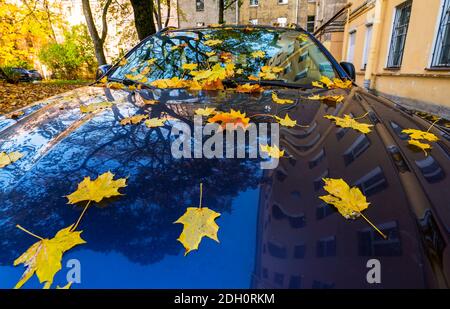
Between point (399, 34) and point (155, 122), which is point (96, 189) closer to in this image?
point (155, 122)

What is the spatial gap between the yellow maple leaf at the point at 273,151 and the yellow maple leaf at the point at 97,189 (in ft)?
1.60

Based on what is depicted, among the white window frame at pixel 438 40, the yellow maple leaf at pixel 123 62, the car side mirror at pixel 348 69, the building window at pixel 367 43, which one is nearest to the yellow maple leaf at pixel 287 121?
the car side mirror at pixel 348 69

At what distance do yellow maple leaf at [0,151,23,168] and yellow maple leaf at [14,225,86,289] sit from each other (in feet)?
1.57

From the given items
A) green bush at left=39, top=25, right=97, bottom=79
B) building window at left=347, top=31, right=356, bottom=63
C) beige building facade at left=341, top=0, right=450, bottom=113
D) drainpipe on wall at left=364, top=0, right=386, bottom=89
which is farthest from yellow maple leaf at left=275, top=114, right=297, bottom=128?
green bush at left=39, top=25, right=97, bottom=79

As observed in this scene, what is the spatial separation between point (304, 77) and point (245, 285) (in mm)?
1663

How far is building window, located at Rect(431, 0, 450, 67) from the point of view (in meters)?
4.88

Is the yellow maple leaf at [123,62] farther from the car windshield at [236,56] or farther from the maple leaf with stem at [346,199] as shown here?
the maple leaf with stem at [346,199]

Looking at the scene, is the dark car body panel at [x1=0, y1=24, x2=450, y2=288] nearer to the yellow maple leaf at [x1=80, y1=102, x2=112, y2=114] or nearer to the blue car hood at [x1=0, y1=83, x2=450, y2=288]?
the blue car hood at [x1=0, y1=83, x2=450, y2=288]

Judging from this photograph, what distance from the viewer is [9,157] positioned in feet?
3.29

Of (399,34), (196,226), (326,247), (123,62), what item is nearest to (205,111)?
(196,226)

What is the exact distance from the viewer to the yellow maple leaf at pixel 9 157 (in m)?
0.97

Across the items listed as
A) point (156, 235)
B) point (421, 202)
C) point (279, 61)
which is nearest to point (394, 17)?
point (279, 61)
